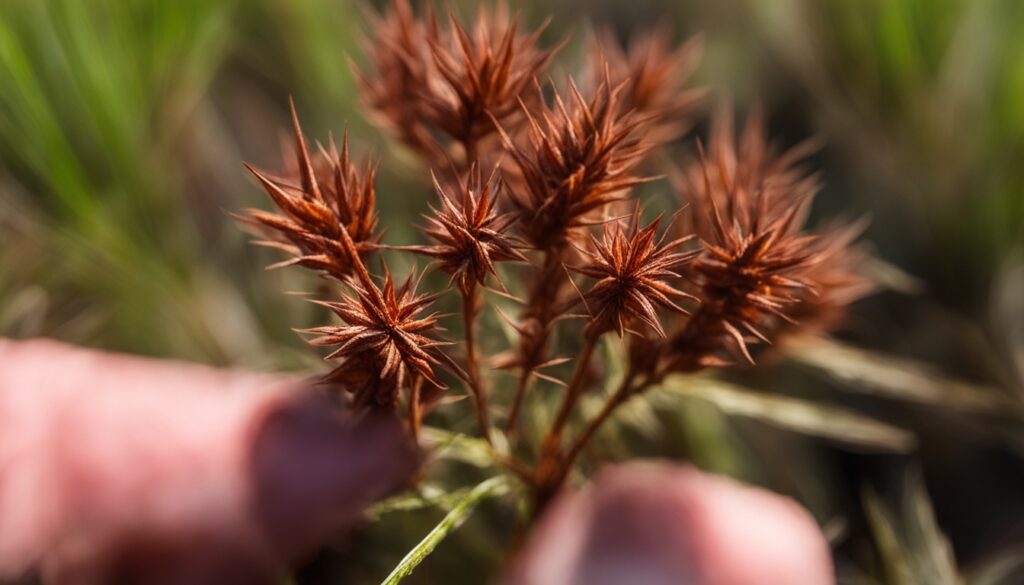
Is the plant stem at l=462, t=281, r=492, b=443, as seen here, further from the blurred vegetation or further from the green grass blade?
the blurred vegetation

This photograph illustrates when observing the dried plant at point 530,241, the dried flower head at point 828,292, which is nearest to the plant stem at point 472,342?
the dried plant at point 530,241

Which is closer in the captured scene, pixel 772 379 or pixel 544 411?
pixel 544 411

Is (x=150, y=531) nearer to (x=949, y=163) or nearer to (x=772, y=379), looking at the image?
(x=772, y=379)

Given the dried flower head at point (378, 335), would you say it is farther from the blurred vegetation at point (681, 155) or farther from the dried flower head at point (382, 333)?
the blurred vegetation at point (681, 155)

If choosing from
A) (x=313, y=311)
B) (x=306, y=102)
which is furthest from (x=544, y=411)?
(x=306, y=102)

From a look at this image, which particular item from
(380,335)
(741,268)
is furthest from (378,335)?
(741,268)

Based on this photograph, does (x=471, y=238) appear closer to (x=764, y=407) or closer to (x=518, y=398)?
(x=518, y=398)
